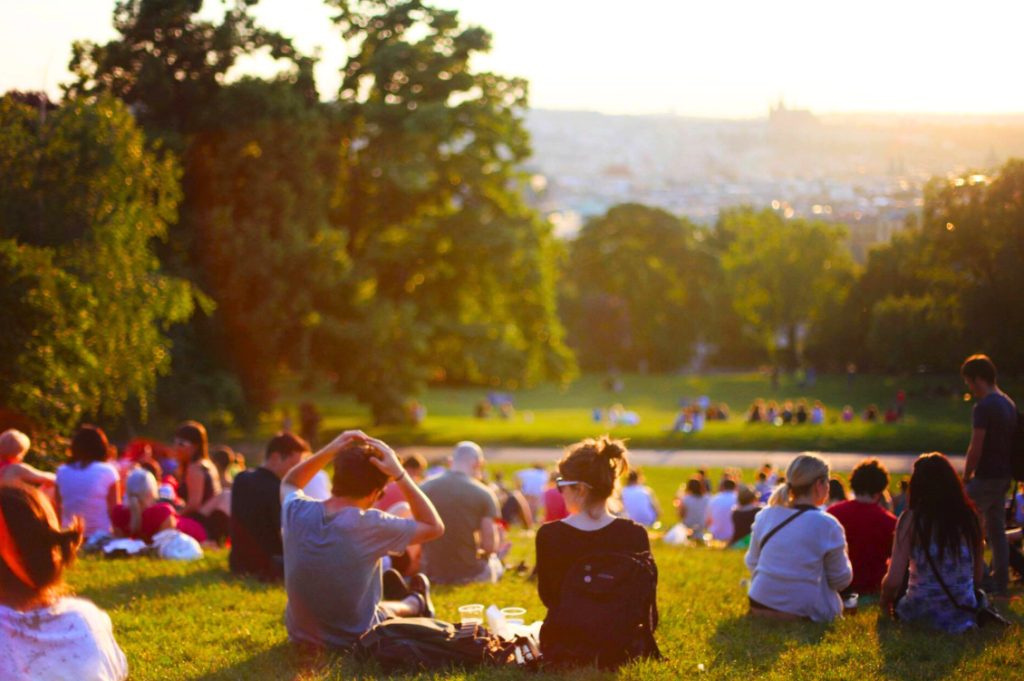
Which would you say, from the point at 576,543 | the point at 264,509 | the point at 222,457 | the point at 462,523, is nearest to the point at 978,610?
the point at 576,543

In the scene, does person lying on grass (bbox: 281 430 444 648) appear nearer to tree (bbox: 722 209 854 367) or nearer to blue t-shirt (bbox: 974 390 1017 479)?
blue t-shirt (bbox: 974 390 1017 479)

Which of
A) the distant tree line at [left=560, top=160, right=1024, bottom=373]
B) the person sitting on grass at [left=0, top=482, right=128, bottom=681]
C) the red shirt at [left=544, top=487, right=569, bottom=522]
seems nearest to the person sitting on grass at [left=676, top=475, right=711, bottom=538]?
the red shirt at [left=544, top=487, right=569, bottom=522]

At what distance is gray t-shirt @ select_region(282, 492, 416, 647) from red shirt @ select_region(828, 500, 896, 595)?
147 inches

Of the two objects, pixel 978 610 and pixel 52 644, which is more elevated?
pixel 52 644

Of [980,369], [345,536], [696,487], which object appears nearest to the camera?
[345,536]

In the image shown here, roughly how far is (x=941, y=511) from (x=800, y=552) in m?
0.94

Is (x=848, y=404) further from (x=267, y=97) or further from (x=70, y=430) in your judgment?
(x=70, y=430)

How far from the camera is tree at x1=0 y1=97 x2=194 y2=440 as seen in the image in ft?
38.2

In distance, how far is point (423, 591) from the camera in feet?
21.6

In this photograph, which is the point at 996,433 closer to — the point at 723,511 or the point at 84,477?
the point at 723,511

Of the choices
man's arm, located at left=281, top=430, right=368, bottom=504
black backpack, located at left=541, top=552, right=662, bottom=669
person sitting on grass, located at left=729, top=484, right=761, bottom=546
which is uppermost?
man's arm, located at left=281, top=430, right=368, bottom=504

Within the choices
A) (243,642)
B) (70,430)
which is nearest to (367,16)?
(70,430)

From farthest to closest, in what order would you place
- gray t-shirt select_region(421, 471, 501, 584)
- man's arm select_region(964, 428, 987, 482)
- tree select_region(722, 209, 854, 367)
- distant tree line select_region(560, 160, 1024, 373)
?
tree select_region(722, 209, 854, 367) → distant tree line select_region(560, 160, 1024, 373) → gray t-shirt select_region(421, 471, 501, 584) → man's arm select_region(964, 428, 987, 482)

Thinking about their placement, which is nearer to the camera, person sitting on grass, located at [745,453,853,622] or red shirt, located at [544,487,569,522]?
person sitting on grass, located at [745,453,853,622]
